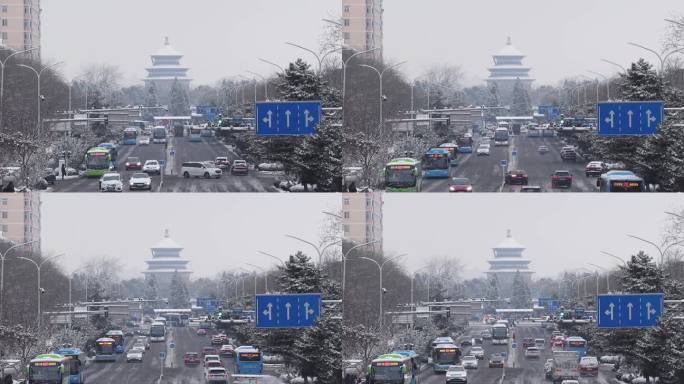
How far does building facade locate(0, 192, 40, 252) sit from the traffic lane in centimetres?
1605

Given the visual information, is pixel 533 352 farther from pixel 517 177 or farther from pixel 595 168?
pixel 595 168

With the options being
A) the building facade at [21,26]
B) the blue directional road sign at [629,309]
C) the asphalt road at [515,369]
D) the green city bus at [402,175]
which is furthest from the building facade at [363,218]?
the building facade at [21,26]

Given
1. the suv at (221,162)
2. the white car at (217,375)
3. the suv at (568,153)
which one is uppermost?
the suv at (568,153)

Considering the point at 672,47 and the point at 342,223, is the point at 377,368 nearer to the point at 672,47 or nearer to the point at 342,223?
the point at 342,223

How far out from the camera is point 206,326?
84312 millimetres

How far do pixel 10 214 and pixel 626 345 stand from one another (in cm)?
2109

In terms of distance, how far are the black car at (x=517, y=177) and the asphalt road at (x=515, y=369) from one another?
5.83 metres

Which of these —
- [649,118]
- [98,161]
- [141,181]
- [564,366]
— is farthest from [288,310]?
[649,118]

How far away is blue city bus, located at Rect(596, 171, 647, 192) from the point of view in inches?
3167

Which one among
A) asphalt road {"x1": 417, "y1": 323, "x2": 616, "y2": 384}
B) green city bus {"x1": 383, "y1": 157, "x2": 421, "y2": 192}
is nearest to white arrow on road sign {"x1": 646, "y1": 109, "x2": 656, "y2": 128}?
green city bus {"x1": 383, "y1": 157, "x2": 421, "y2": 192}

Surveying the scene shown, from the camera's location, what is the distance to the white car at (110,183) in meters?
80.8

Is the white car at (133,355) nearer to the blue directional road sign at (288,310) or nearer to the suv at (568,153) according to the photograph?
the blue directional road sign at (288,310)

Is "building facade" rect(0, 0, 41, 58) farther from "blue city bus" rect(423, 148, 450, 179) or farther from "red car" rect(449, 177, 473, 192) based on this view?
"red car" rect(449, 177, 473, 192)

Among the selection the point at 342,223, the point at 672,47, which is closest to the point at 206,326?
the point at 342,223
